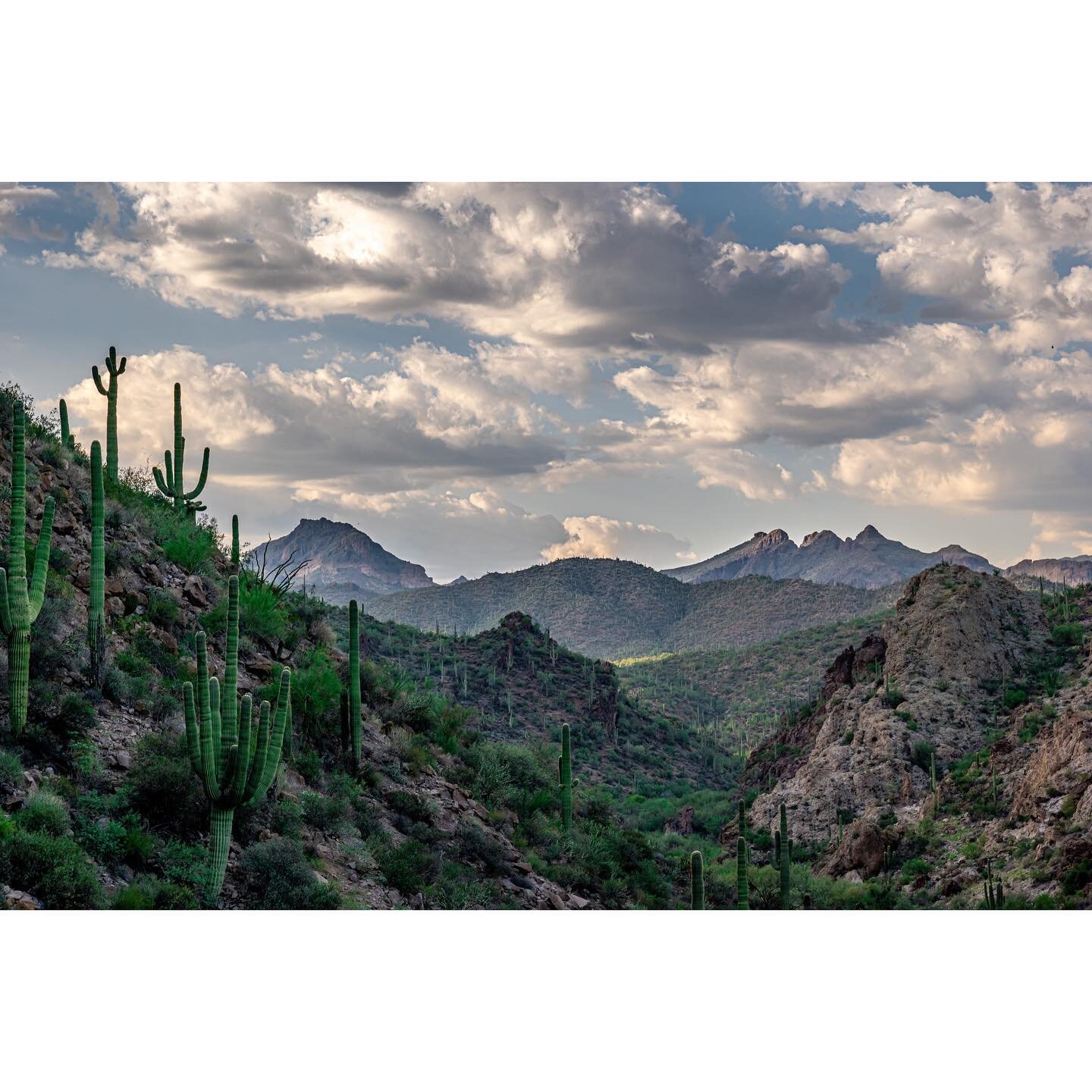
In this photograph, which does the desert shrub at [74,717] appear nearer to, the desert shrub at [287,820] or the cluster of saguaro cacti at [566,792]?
the desert shrub at [287,820]

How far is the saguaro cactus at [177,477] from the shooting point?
19.0 metres

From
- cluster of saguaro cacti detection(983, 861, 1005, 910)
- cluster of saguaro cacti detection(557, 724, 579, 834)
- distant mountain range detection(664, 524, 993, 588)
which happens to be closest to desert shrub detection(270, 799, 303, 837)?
cluster of saguaro cacti detection(557, 724, 579, 834)

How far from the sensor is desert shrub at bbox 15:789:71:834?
9.42 meters

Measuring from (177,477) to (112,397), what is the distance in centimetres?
197

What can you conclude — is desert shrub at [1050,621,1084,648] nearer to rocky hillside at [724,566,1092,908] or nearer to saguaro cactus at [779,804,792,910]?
rocky hillside at [724,566,1092,908]

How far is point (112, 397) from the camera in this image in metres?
18.0

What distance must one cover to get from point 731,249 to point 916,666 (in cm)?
1762

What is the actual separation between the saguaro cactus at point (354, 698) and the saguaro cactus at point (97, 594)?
143 inches

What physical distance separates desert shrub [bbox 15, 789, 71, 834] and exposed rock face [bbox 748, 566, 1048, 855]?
17.1 m

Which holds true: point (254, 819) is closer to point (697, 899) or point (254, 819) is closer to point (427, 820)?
point (427, 820)

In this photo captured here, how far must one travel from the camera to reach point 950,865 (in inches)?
723

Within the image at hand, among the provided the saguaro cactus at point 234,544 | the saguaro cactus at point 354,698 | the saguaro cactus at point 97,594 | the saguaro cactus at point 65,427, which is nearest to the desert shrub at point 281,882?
the saguaro cactus at point 97,594

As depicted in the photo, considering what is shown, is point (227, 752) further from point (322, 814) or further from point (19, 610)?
point (19, 610)

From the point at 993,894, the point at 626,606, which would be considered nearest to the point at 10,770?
the point at 993,894
